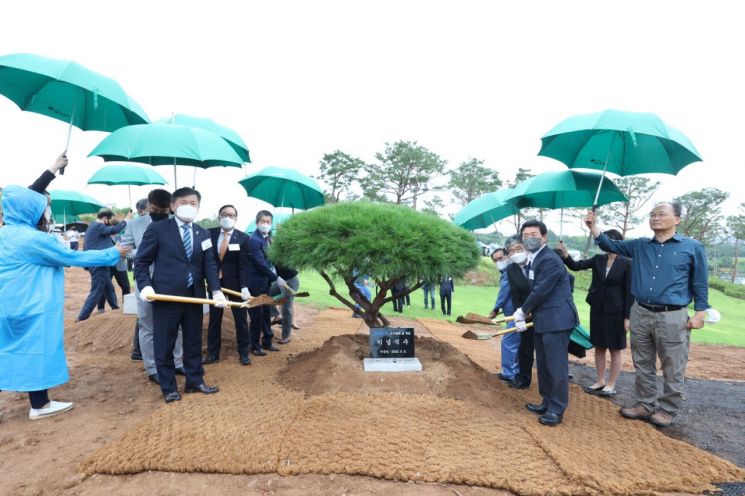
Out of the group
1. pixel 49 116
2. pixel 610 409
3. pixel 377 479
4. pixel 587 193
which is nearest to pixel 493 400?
pixel 610 409

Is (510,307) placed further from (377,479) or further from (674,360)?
(377,479)

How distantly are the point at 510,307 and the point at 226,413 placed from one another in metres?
3.84

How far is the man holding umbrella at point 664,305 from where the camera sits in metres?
4.15

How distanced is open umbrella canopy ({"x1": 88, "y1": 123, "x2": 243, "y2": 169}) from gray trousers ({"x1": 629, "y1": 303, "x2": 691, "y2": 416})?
5.25 metres

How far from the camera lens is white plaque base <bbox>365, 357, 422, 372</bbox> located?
15.8 ft

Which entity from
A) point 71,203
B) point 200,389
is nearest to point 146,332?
point 200,389

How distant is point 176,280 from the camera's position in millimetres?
4328

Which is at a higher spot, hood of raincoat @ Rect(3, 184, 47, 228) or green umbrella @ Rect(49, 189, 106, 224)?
green umbrella @ Rect(49, 189, 106, 224)

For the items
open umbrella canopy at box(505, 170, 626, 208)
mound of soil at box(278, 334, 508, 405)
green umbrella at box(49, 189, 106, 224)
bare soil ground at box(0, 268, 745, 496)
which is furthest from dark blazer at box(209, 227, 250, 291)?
green umbrella at box(49, 189, 106, 224)

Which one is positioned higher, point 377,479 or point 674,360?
point 674,360

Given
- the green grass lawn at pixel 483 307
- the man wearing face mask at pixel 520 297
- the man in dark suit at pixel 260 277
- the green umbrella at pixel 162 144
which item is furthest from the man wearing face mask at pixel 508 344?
the green grass lawn at pixel 483 307

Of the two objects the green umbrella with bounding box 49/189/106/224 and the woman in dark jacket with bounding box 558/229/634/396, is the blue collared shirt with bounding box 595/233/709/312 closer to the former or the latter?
the woman in dark jacket with bounding box 558/229/634/396

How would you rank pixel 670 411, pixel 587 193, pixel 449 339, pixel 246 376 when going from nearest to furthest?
1. pixel 670 411
2. pixel 246 376
3. pixel 587 193
4. pixel 449 339

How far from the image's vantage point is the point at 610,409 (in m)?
4.70
